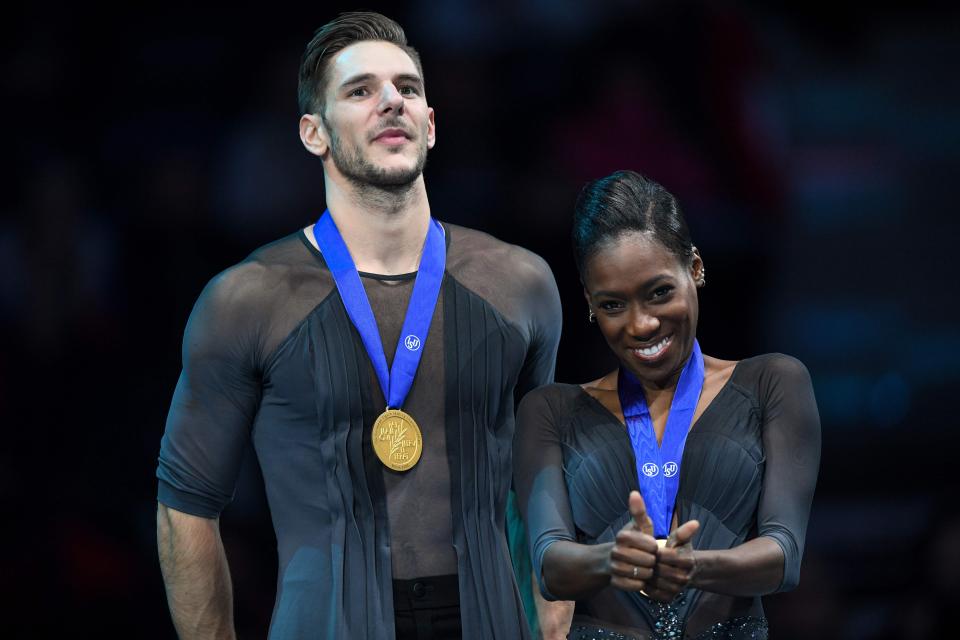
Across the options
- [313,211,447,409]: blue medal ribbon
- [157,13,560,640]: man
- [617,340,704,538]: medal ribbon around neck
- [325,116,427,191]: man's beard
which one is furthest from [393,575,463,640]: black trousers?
[325,116,427,191]: man's beard

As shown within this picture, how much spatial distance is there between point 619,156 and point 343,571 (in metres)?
2.55

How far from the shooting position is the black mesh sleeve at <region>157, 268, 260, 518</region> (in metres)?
3.64

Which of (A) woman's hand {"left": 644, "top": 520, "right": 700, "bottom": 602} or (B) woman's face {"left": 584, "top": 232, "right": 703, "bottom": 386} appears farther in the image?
(B) woman's face {"left": 584, "top": 232, "right": 703, "bottom": 386}

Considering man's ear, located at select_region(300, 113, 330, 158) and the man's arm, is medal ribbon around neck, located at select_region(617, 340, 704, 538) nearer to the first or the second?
man's ear, located at select_region(300, 113, 330, 158)

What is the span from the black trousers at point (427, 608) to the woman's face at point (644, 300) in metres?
0.84

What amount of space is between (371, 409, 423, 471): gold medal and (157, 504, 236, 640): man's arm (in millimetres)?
546

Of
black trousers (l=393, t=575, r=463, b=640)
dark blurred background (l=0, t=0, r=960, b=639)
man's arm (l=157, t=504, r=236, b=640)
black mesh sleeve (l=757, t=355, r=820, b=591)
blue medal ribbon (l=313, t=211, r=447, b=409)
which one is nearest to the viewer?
black mesh sleeve (l=757, t=355, r=820, b=591)

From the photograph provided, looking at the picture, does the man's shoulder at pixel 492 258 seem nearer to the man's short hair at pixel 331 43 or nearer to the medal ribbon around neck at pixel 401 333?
the medal ribbon around neck at pixel 401 333

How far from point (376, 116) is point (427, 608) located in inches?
47.7

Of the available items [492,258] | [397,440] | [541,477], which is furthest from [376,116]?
[541,477]

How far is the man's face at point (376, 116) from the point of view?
367cm

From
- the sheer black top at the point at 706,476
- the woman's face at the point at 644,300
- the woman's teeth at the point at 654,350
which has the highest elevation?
the woman's face at the point at 644,300

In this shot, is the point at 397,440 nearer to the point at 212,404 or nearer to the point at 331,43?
the point at 212,404

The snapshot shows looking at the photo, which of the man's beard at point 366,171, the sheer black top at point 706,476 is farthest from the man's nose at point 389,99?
the sheer black top at point 706,476
